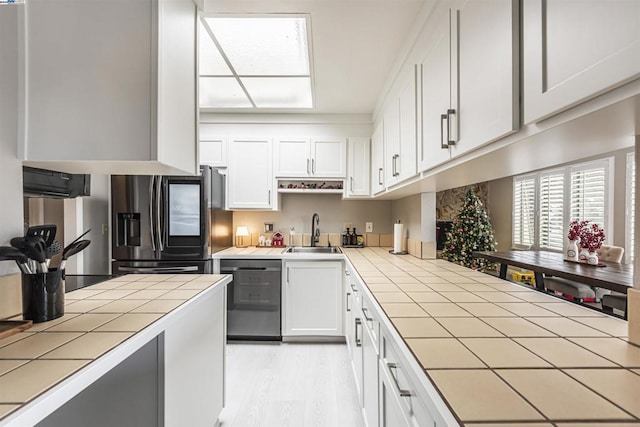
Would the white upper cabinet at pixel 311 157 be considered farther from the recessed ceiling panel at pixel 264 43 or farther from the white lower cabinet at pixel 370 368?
the white lower cabinet at pixel 370 368

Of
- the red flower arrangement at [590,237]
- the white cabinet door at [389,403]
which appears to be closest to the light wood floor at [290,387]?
the white cabinet door at [389,403]

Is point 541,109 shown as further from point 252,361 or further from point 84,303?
point 252,361

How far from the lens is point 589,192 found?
4051 millimetres

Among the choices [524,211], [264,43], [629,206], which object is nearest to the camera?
[264,43]

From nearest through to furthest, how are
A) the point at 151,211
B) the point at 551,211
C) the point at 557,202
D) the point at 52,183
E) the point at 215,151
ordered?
1. the point at 52,183
2. the point at 151,211
3. the point at 215,151
4. the point at 557,202
5. the point at 551,211

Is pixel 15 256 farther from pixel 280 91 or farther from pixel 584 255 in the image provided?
pixel 584 255

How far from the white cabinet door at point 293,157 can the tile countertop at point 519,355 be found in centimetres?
214

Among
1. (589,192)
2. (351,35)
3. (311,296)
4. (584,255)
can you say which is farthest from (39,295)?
(589,192)

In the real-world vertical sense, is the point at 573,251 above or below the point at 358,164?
below

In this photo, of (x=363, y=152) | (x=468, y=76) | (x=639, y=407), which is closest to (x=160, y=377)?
(x=639, y=407)

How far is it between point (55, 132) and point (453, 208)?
5.88 m

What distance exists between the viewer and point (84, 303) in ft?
4.18

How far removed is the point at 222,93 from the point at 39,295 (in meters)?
2.32

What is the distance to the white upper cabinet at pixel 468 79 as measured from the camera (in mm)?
930
